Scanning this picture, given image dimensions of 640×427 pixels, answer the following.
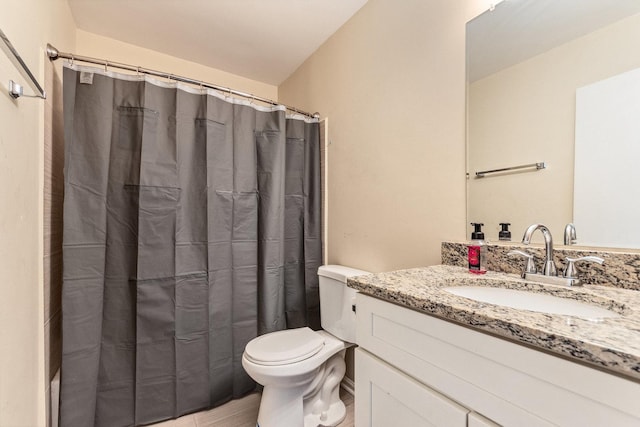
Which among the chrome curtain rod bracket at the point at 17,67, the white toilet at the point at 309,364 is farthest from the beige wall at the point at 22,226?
the white toilet at the point at 309,364

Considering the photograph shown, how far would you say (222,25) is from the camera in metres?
1.72

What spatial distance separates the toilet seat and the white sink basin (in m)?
0.77

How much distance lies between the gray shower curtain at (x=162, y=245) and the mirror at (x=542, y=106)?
112 centimetres

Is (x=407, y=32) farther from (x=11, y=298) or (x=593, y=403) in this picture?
(x=11, y=298)

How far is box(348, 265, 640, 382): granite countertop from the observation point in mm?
423

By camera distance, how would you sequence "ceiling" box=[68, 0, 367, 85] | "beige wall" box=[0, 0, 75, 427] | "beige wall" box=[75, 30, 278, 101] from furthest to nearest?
1. "beige wall" box=[75, 30, 278, 101]
2. "ceiling" box=[68, 0, 367, 85]
3. "beige wall" box=[0, 0, 75, 427]

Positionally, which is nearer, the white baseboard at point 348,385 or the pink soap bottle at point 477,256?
the pink soap bottle at point 477,256

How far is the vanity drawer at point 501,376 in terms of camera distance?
0.43 m

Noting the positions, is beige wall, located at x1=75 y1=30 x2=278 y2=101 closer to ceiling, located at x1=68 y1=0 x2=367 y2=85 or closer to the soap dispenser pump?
ceiling, located at x1=68 y1=0 x2=367 y2=85

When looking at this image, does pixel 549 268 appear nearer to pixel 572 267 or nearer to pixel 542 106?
pixel 572 267

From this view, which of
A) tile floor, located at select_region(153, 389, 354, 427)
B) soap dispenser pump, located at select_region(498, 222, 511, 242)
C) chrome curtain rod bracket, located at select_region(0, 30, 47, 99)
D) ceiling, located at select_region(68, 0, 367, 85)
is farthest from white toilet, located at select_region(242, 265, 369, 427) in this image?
ceiling, located at select_region(68, 0, 367, 85)

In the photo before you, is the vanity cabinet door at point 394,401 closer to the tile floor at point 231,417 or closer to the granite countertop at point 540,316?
the granite countertop at point 540,316

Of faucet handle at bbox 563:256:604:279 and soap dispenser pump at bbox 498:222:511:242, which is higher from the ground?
soap dispenser pump at bbox 498:222:511:242

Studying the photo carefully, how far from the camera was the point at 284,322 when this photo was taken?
1.78 m
